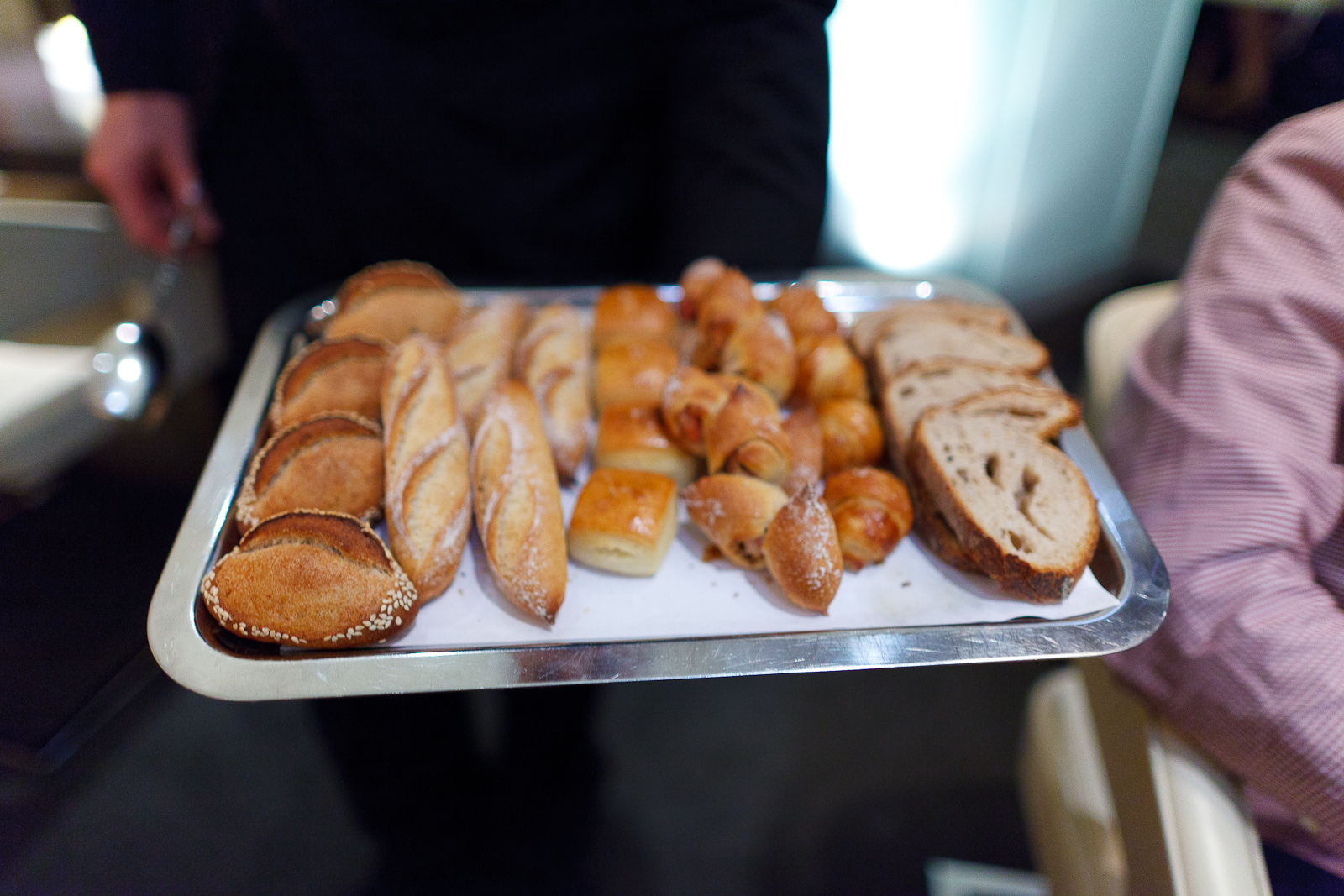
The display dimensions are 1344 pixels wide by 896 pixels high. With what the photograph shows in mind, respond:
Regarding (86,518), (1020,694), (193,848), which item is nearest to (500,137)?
(86,518)

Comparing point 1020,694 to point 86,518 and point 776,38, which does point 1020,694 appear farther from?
point 86,518

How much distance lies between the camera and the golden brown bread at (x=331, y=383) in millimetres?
933

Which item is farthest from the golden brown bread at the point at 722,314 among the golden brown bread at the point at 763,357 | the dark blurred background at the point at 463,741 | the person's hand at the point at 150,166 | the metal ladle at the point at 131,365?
the person's hand at the point at 150,166

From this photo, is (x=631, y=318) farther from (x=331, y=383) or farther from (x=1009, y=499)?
(x=1009, y=499)

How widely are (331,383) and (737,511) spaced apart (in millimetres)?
545

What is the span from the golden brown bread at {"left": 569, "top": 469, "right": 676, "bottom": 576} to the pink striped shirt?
539 mm

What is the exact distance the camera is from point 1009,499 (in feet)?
2.84

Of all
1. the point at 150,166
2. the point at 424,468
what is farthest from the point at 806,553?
the point at 150,166

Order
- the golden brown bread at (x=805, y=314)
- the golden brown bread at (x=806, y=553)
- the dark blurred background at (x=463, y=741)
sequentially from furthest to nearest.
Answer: the golden brown bread at (x=805, y=314) → the golden brown bread at (x=806, y=553) → the dark blurred background at (x=463, y=741)

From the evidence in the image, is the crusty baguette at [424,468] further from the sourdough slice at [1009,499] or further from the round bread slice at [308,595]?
the sourdough slice at [1009,499]

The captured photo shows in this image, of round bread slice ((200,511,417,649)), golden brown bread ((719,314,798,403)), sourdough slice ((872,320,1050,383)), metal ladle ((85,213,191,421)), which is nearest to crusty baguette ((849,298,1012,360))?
sourdough slice ((872,320,1050,383))

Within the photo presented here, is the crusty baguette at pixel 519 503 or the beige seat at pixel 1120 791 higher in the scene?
the crusty baguette at pixel 519 503

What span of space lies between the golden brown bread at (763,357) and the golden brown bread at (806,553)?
244 millimetres

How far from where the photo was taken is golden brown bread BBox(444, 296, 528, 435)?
38.9 inches
